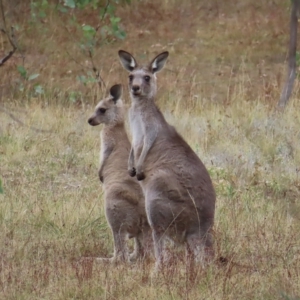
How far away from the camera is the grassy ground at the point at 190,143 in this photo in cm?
553

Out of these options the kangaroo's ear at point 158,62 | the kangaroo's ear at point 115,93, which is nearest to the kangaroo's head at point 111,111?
the kangaroo's ear at point 115,93

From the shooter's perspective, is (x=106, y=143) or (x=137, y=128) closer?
(x=137, y=128)

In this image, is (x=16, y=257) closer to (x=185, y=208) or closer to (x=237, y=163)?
(x=185, y=208)

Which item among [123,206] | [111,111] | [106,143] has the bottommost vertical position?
[123,206]

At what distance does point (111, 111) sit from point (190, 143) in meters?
3.03

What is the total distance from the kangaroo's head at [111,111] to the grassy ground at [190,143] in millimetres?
766

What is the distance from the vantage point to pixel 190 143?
1034 centimetres

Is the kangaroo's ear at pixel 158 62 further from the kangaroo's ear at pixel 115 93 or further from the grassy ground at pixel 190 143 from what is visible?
the grassy ground at pixel 190 143

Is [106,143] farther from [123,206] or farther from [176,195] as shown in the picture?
[176,195]

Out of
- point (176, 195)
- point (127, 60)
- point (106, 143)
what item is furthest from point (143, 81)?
point (176, 195)

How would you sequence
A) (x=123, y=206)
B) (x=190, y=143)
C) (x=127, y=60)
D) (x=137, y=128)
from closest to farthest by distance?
(x=123, y=206)
(x=137, y=128)
(x=127, y=60)
(x=190, y=143)

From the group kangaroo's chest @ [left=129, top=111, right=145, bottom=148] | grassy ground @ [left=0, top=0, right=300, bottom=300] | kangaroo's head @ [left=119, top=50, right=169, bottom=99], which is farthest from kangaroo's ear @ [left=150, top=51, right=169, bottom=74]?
grassy ground @ [left=0, top=0, right=300, bottom=300]

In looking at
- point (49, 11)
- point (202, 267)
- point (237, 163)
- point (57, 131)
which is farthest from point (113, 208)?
point (49, 11)

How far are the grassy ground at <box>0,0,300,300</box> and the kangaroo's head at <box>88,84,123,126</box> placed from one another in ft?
2.51
